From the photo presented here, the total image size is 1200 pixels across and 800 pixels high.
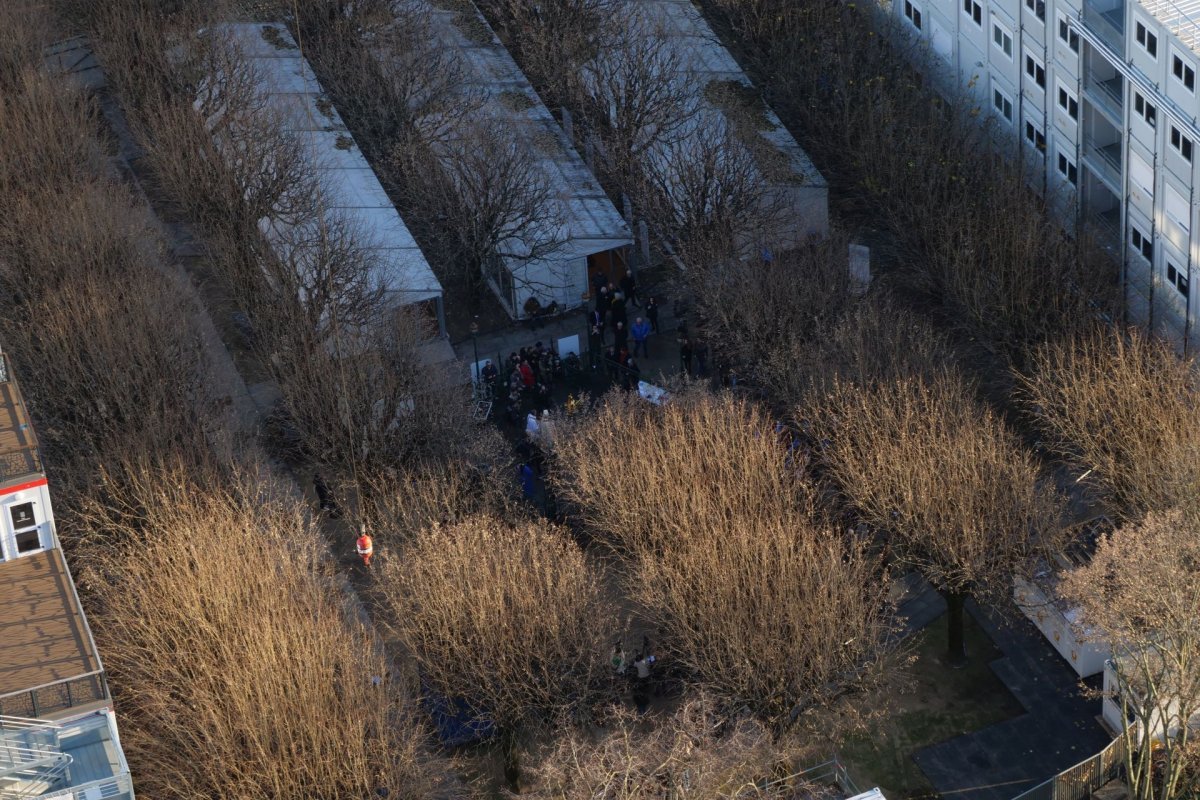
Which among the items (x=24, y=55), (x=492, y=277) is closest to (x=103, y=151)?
(x=24, y=55)

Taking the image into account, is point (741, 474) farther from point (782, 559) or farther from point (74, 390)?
point (74, 390)

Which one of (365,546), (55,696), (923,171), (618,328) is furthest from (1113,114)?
(55,696)

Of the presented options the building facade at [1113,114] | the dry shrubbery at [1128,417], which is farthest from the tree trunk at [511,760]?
the building facade at [1113,114]

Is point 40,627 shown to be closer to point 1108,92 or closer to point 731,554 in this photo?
point 731,554

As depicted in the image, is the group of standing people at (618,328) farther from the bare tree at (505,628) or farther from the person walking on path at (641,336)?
the bare tree at (505,628)

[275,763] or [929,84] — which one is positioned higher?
[929,84]
